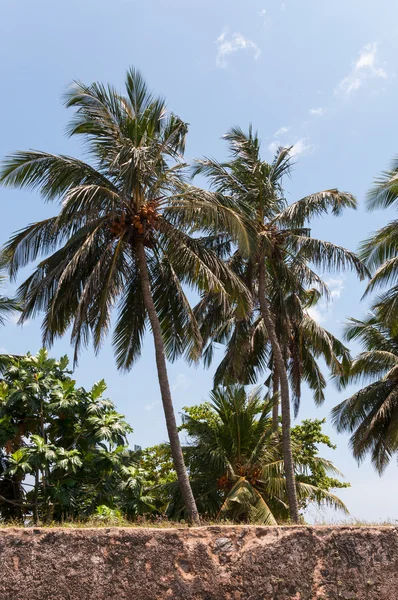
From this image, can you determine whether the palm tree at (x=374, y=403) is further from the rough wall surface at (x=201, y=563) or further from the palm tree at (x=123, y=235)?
the rough wall surface at (x=201, y=563)

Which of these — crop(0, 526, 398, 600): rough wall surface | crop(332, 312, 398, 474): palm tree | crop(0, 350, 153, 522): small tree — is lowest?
crop(0, 526, 398, 600): rough wall surface

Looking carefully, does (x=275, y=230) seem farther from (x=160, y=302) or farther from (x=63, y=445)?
(x=63, y=445)

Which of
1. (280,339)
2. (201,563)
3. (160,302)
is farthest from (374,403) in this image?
(201,563)

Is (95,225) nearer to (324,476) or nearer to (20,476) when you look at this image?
(20,476)

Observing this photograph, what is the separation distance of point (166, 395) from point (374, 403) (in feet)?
43.3

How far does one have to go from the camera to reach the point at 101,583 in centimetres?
684

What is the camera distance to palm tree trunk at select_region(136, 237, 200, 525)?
12414 mm

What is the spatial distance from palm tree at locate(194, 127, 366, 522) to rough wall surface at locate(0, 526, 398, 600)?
377 inches

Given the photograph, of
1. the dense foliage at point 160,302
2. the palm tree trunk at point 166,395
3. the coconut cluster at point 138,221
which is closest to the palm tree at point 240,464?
the dense foliage at point 160,302

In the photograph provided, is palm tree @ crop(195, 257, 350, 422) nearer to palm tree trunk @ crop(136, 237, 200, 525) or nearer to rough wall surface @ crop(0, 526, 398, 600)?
palm tree trunk @ crop(136, 237, 200, 525)

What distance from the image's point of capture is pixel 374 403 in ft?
78.5

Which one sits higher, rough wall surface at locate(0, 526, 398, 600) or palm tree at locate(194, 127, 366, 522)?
palm tree at locate(194, 127, 366, 522)

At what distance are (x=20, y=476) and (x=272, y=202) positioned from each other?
10554mm

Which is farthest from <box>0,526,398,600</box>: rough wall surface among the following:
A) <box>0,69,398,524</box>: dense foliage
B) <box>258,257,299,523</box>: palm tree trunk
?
<box>258,257,299,523</box>: palm tree trunk
